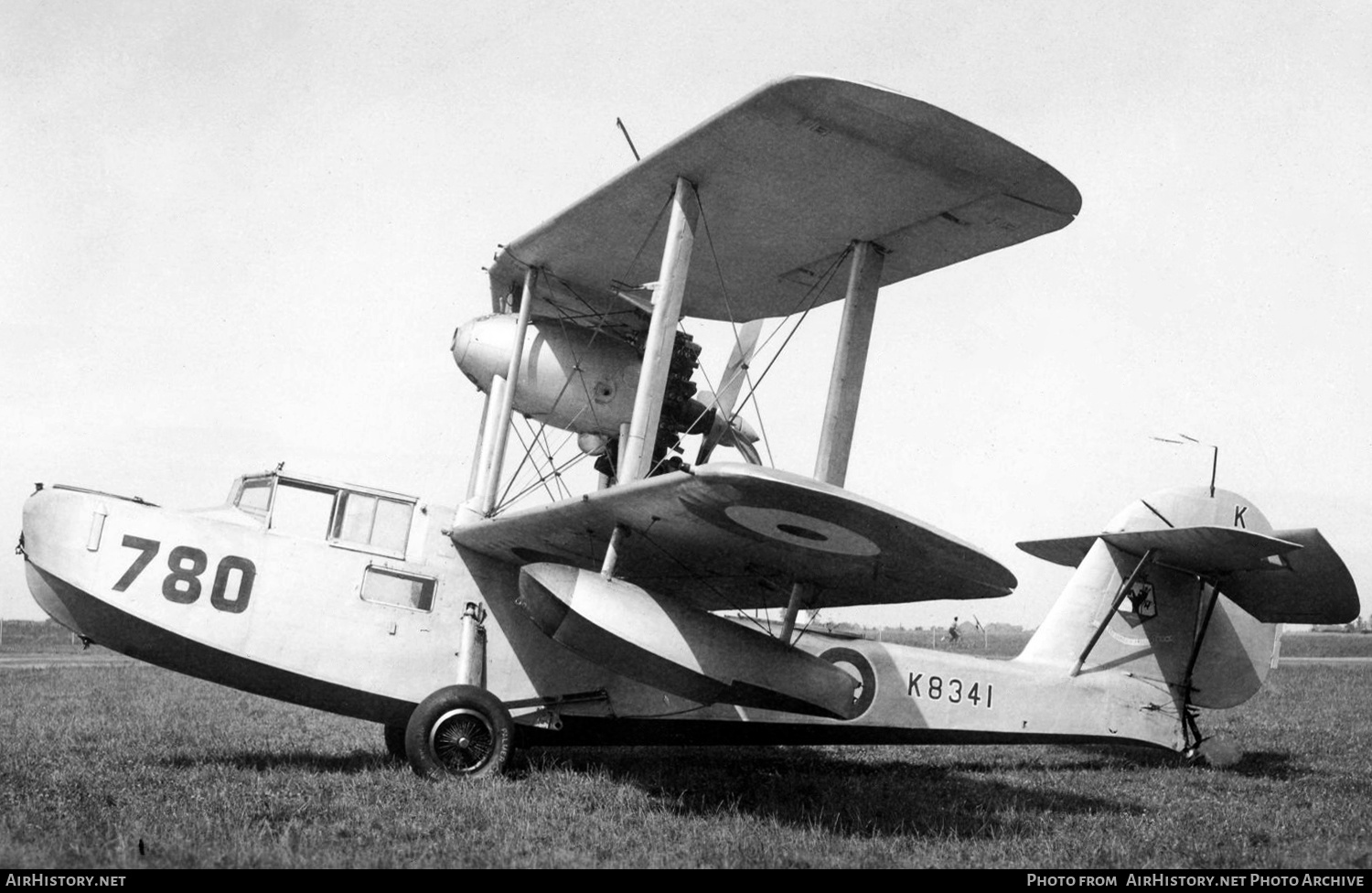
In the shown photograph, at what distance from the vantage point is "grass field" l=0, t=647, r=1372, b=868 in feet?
15.5

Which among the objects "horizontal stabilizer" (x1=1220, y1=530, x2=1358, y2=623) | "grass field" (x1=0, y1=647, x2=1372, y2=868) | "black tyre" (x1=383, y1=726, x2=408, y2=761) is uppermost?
"horizontal stabilizer" (x1=1220, y1=530, x2=1358, y2=623)

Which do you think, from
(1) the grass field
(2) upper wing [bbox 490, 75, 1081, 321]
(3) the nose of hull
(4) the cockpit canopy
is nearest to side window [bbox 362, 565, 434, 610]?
(4) the cockpit canopy

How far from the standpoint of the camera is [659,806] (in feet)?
→ 19.5

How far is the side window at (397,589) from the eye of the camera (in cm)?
698

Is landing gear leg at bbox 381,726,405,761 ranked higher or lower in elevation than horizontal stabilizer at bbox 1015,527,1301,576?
lower

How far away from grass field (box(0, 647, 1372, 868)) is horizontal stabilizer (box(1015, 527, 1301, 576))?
1.71 metres

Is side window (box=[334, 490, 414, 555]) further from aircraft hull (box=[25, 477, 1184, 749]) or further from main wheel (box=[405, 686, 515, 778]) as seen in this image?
main wheel (box=[405, 686, 515, 778])

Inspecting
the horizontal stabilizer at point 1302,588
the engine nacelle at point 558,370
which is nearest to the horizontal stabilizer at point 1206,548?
the horizontal stabilizer at point 1302,588

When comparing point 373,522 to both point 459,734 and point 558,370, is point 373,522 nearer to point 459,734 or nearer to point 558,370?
point 459,734

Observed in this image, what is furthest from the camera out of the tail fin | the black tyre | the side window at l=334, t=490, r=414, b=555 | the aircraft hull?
the tail fin

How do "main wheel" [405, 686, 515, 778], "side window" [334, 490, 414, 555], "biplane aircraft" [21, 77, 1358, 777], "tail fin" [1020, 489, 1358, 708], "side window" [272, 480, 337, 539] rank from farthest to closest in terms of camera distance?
"tail fin" [1020, 489, 1358, 708], "side window" [334, 490, 414, 555], "side window" [272, 480, 337, 539], "main wheel" [405, 686, 515, 778], "biplane aircraft" [21, 77, 1358, 777]

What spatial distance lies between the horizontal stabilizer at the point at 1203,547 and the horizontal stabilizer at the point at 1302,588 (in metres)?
0.13

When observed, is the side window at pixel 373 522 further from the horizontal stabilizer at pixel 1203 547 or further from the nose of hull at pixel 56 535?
the horizontal stabilizer at pixel 1203 547

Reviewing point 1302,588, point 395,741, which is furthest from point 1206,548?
point 395,741
